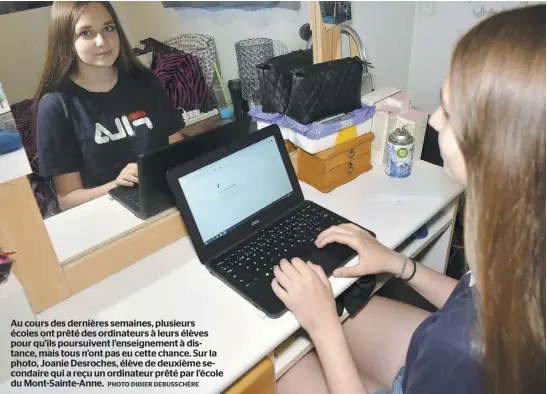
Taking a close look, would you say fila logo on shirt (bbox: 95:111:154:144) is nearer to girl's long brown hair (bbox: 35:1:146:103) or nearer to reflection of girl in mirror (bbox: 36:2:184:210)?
reflection of girl in mirror (bbox: 36:2:184:210)

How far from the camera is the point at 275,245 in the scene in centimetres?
101

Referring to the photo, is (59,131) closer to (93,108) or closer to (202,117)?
(93,108)

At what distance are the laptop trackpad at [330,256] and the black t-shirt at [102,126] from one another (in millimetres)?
395

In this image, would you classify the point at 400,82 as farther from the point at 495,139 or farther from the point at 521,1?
the point at 495,139

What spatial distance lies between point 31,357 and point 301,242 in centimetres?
55

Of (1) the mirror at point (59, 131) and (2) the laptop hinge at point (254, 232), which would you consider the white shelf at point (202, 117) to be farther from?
(2) the laptop hinge at point (254, 232)

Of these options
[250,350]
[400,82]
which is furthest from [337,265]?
[400,82]

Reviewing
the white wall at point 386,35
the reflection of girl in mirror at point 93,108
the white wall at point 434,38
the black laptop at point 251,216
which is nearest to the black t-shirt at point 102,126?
the reflection of girl in mirror at point 93,108

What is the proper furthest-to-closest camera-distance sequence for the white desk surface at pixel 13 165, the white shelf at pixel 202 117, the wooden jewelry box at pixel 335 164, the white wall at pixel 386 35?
the white wall at pixel 386 35 → the wooden jewelry box at pixel 335 164 → the white shelf at pixel 202 117 → the white desk surface at pixel 13 165

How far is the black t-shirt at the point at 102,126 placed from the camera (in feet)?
2.83

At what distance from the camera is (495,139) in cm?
55

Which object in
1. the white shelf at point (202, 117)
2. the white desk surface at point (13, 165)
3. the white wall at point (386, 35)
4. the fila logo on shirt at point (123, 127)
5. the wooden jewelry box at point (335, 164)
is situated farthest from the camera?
the white wall at point (386, 35)

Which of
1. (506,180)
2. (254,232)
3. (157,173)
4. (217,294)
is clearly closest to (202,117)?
→ (157,173)

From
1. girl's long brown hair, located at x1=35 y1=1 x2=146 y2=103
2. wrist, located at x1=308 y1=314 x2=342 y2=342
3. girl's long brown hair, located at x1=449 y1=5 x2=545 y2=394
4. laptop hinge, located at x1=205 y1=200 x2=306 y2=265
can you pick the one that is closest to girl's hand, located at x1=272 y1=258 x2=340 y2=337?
wrist, located at x1=308 y1=314 x2=342 y2=342
